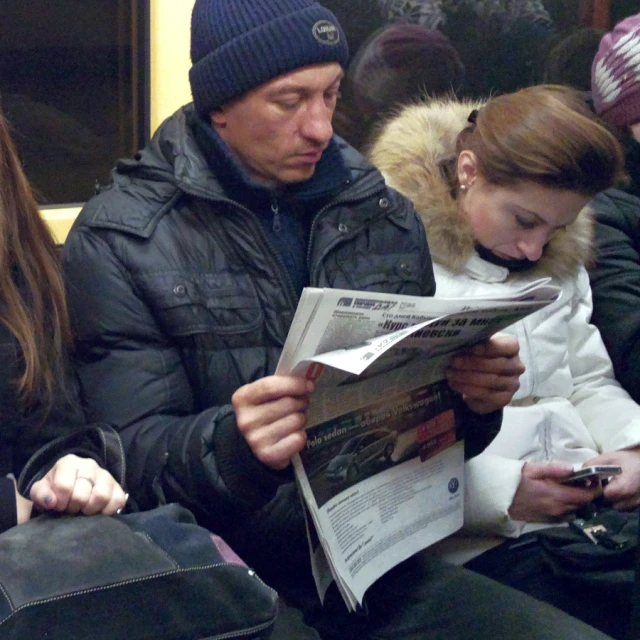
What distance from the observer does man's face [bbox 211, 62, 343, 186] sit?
52.6 inches

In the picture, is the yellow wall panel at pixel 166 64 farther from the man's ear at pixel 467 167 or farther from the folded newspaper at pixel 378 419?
the folded newspaper at pixel 378 419

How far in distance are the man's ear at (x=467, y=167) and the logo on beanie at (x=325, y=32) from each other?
42cm

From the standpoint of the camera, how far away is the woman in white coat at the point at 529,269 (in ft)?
5.06

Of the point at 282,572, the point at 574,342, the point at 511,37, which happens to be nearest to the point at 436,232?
the point at 574,342

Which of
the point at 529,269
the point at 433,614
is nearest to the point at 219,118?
the point at 529,269

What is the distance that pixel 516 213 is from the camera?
1642 millimetres

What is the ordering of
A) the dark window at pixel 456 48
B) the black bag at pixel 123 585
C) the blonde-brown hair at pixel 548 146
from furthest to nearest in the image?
the dark window at pixel 456 48
the blonde-brown hair at pixel 548 146
the black bag at pixel 123 585

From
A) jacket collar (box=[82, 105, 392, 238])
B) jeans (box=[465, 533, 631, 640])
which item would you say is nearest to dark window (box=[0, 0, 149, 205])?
jacket collar (box=[82, 105, 392, 238])

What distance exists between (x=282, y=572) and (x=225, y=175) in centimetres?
59

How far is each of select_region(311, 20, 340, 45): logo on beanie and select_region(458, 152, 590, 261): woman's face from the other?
0.44 meters

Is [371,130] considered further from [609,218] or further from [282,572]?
[282,572]

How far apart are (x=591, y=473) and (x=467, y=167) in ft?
1.93

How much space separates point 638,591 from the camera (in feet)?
3.62

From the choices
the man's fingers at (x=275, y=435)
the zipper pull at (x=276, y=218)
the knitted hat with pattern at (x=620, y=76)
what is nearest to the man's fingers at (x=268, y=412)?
the man's fingers at (x=275, y=435)
